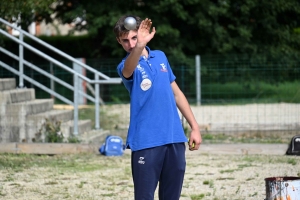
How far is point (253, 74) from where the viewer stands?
16.0m

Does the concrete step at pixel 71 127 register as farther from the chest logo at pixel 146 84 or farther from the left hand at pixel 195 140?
the chest logo at pixel 146 84

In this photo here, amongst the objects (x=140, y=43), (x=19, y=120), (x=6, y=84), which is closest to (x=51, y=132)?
(x=19, y=120)

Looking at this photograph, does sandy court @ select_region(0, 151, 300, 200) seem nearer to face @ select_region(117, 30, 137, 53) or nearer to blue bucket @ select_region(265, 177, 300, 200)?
blue bucket @ select_region(265, 177, 300, 200)

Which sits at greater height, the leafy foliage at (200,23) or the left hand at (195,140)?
the leafy foliage at (200,23)

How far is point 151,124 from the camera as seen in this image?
13.8 ft

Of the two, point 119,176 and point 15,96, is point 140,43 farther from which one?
point 15,96

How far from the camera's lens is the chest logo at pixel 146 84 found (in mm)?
4164

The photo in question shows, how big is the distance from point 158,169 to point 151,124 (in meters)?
0.30

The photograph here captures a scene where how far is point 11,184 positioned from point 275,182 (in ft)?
13.2

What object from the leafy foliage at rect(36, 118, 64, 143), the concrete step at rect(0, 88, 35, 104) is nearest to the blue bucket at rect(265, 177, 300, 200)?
the leafy foliage at rect(36, 118, 64, 143)

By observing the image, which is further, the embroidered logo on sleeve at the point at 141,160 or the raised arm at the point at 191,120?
the raised arm at the point at 191,120

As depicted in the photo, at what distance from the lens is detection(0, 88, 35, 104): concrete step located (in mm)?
10938

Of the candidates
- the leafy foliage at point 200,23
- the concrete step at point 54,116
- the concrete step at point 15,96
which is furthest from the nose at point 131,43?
the leafy foliage at point 200,23

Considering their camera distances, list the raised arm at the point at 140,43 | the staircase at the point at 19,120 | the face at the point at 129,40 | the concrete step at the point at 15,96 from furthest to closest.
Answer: the concrete step at the point at 15,96 < the staircase at the point at 19,120 < the face at the point at 129,40 < the raised arm at the point at 140,43
